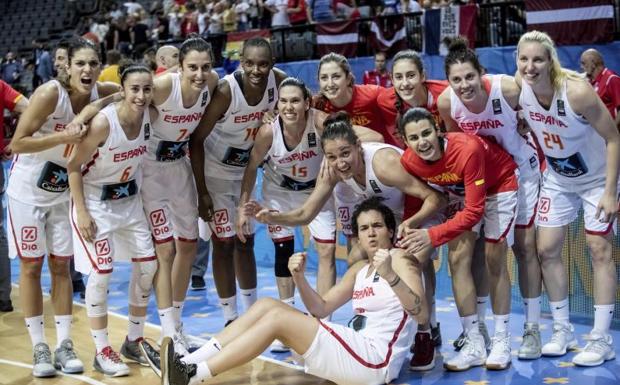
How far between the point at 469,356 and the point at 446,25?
6.42m

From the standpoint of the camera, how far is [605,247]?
525cm

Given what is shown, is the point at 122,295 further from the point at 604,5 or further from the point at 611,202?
the point at 604,5

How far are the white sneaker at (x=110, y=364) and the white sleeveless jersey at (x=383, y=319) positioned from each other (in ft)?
4.80

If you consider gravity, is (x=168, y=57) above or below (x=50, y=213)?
above

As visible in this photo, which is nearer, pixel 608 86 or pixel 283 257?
pixel 283 257

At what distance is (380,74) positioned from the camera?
11148mm

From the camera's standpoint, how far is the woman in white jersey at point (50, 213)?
5.43 metres

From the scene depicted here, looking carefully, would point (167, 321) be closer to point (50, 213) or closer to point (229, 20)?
point (50, 213)

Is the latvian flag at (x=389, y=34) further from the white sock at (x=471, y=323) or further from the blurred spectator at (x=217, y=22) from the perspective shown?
the white sock at (x=471, y=323)

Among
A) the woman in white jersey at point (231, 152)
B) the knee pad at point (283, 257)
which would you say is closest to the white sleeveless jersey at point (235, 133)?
the woman in white jersey at point (231, 152)

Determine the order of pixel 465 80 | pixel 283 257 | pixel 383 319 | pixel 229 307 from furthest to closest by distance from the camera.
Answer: pixel 229 307 → pixel 283 257 → pixel 465 80 → pixel 383 319

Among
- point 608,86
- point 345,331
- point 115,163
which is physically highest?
point 608,86

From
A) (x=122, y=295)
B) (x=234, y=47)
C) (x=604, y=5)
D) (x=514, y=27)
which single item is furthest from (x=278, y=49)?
(x=122, y=295)

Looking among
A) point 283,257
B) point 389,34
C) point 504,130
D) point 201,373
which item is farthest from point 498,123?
point 389,34
